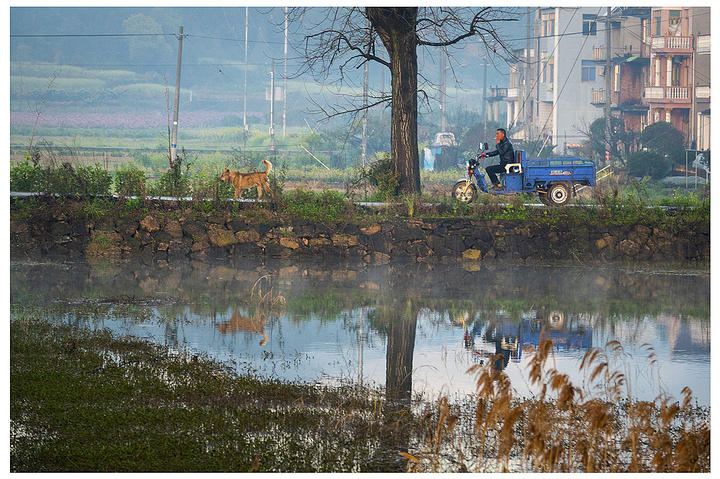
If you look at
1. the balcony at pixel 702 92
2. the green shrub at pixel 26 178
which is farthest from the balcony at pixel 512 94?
the green shrub at pixel 26 178

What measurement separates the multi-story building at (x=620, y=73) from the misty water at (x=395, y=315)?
136 feet

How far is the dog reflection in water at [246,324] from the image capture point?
11222mm

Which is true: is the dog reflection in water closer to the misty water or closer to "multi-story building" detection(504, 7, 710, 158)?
the misty water

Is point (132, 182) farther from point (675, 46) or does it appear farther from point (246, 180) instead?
point (675, 46)

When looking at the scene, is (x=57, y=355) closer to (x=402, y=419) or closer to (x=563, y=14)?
(x=402, y=419)

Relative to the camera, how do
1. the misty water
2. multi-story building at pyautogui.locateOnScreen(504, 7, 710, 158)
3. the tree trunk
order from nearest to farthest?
1. the misty water
2. the tree trunk
3. multi-story building at pyautogui.locateOnScreen(504, 7, 710, 158)

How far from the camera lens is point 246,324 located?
459 inches

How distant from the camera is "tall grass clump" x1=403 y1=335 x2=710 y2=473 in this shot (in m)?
5.52

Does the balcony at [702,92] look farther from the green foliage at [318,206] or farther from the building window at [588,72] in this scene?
the green foliage at [318,206]

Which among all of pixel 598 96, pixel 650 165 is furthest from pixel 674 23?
pixel 650 165

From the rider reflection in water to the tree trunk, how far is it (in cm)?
194

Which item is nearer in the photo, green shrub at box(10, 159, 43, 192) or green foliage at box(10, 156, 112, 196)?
green foliage at box(10, 156, 112, 196)

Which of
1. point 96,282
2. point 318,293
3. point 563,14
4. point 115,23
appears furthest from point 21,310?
point 115,23

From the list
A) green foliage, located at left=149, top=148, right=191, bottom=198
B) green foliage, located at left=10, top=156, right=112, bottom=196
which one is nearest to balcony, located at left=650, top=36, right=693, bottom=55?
green foliage, located at left=149, top=148, right=191, bottom=198
